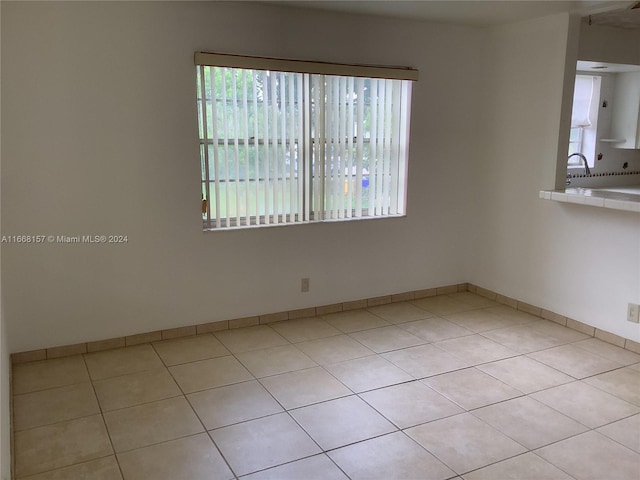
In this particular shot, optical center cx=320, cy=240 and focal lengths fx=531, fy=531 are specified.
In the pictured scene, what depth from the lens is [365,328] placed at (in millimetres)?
3852

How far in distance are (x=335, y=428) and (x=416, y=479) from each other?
0.50m

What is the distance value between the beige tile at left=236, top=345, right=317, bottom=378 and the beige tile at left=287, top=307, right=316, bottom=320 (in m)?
0.52

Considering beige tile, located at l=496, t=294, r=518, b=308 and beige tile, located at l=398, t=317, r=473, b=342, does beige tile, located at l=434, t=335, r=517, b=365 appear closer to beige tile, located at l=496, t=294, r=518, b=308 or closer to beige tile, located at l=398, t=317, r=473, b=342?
beige tile, located at l=398, t=317, r=473, b=342

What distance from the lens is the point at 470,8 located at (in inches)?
140

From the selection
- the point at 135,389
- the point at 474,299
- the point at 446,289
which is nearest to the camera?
the point at 135,389

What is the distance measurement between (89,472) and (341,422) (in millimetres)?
1131

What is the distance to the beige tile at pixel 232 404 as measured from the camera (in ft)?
8.58

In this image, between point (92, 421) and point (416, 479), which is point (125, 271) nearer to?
point (92, 421)

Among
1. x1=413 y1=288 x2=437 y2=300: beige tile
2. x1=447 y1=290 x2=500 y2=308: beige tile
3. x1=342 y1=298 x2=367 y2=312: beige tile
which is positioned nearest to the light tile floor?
x1=342 y1=298 x2=367 y2=312: beige tile

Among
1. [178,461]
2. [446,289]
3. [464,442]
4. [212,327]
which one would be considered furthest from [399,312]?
[178,461]

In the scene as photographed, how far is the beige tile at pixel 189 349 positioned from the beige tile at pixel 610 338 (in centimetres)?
255

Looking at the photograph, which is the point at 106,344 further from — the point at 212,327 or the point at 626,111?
the point at 626,111

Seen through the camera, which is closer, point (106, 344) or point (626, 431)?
point (626, 431)

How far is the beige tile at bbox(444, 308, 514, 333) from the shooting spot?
3895 mm
